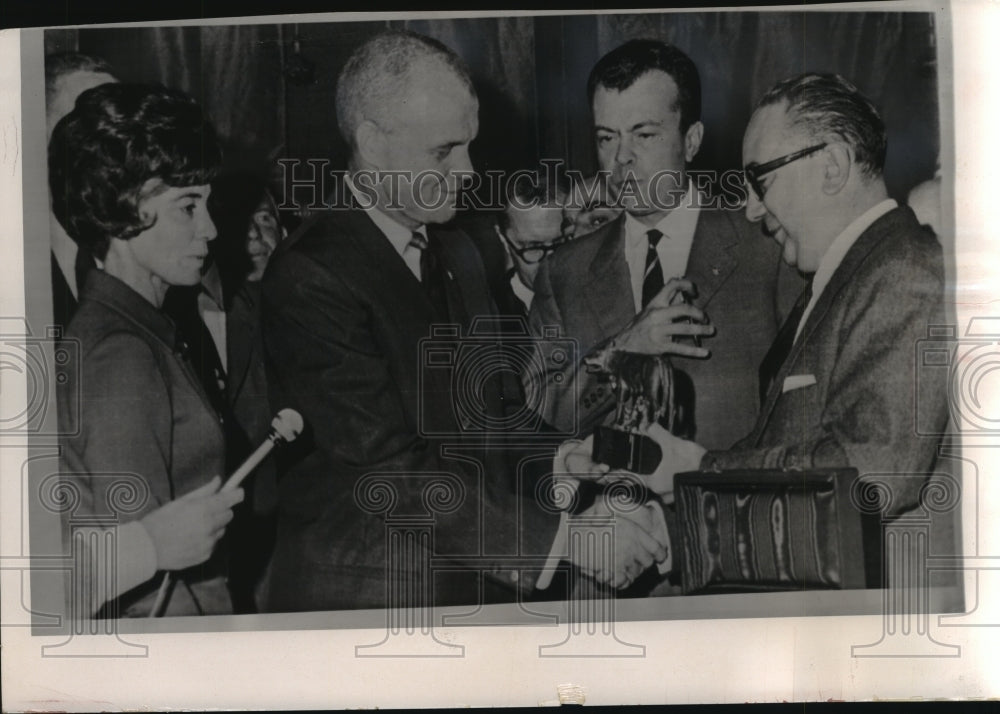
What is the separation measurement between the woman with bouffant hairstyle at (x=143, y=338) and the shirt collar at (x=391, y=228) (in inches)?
24.3

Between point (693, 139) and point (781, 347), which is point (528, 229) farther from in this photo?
point (781, 347)

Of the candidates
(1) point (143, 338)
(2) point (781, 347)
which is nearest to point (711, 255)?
(2) point (781, 347)

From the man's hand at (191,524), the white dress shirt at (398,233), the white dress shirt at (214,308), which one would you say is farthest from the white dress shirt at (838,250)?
the man's hand at (191,524)

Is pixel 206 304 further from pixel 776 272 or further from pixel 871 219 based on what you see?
pixel 871 219

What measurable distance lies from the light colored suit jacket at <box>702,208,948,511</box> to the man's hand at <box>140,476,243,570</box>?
6.53 feet

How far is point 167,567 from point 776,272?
2.77 m

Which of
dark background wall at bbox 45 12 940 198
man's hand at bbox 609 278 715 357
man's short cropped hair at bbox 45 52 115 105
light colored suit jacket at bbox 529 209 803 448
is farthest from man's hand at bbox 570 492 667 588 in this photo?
man's short cropped hair at bbox 45 52 115 105

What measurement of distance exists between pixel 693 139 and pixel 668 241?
0.43m

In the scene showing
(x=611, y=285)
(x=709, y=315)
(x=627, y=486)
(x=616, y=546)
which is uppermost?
(x=611, y=285)

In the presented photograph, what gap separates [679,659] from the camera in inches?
155

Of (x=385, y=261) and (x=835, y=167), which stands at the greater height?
(x=835, y=167)

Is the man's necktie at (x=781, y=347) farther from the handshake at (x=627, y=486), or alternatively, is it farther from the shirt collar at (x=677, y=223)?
the shirt collar at (x=677, y=223)

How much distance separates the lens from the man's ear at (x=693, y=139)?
3.89m

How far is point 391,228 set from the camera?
3.90 meters
